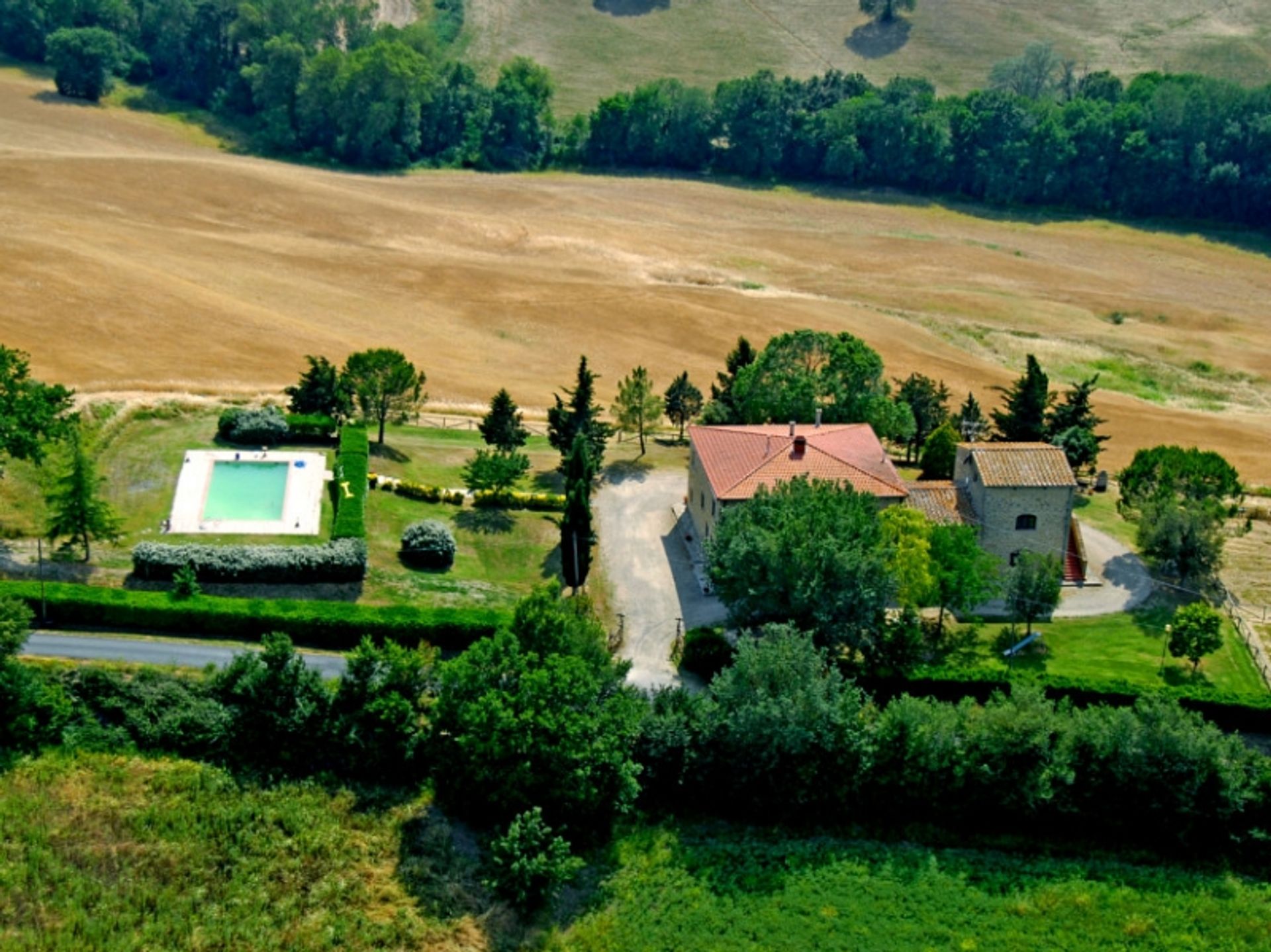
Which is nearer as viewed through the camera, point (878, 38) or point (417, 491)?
point (417, 491)

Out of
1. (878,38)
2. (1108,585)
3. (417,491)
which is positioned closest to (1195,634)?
(1108,585)

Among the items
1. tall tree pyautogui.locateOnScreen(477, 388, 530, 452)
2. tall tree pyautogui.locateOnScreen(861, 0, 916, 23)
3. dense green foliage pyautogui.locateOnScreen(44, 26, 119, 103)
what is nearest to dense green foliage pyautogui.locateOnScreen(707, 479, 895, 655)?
tall tree pyautogui.locateOnScreen(477, 388, 530, 452)

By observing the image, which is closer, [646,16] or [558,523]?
[558,523]

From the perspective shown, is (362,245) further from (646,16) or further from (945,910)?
(646,16)

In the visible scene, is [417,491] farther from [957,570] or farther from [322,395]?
[957,570]

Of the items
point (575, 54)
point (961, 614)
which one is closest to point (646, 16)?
point (575, 54)

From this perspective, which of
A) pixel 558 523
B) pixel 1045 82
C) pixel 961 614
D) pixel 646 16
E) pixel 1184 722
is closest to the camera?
pixel 1184 722

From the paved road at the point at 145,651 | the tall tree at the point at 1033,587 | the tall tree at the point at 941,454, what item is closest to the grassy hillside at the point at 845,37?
the tall tree at the point at 941,454
